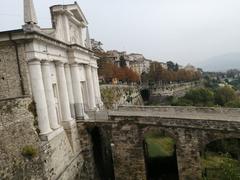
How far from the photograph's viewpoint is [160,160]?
90.6ft

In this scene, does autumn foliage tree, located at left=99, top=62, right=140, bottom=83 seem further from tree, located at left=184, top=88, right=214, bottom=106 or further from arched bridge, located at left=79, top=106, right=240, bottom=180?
arched bridge, located at left=79, top=106, right=240, bottom=180

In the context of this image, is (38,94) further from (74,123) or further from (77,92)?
(77,92)

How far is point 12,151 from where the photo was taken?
43.7 ft

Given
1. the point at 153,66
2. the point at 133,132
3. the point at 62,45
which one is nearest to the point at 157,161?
the point at 133,132

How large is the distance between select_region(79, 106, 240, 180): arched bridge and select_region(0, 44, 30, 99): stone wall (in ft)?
22.9

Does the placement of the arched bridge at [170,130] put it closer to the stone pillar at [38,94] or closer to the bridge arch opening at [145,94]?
the stone pillar at [38,94]

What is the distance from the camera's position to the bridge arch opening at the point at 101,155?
24.3 metres

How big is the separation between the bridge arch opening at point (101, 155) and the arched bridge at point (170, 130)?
2.96 meters

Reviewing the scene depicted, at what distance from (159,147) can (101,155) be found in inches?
419

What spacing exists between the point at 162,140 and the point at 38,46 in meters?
25.5

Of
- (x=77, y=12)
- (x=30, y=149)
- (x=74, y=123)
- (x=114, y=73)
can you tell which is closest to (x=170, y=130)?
(x=74, y=123)

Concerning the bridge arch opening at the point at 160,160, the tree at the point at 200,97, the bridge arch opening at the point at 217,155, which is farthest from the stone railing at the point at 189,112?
the tree at the point at 200,97

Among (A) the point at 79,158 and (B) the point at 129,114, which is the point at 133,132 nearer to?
(B) the point at 129,114

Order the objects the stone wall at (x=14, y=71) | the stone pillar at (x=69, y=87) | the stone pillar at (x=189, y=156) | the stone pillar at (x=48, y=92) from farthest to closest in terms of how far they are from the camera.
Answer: the stone pillar at (x=69, y=87) < the stone pillar at (x=189, y=156) < the stone pillar at (x=48, y=92) < the stone wall at (x=14, y=71)
